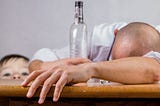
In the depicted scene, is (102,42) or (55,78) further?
(102,42)

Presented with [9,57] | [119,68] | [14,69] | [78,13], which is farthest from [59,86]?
[9,57]

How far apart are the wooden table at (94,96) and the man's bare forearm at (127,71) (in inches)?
3.1

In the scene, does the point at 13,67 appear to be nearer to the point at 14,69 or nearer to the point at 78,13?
the point at 14,69

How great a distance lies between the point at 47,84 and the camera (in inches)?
26.7

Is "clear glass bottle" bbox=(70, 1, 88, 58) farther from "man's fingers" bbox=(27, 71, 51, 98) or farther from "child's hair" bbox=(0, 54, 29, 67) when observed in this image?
"child's hair" bbox=(0, 54, 29, 67)

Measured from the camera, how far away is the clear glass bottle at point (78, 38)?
1150mm

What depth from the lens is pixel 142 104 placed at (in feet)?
2.37

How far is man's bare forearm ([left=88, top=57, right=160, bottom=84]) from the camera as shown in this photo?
793 mm

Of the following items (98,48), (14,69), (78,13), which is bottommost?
(14,69)

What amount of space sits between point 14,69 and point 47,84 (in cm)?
108

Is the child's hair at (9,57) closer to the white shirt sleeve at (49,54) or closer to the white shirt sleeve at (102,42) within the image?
the white shirt sleeve at (49,54)

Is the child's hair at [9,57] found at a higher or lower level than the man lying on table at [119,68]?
lower

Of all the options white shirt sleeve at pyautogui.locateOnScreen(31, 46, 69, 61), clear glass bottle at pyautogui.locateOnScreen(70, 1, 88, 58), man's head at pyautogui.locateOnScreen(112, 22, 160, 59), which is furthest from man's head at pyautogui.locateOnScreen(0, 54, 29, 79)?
man's head at pyautogui.locateOnScreen(112, 22, 160, 59)

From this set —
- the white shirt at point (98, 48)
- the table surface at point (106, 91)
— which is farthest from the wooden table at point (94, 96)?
the white shirt at point (98, 48)
